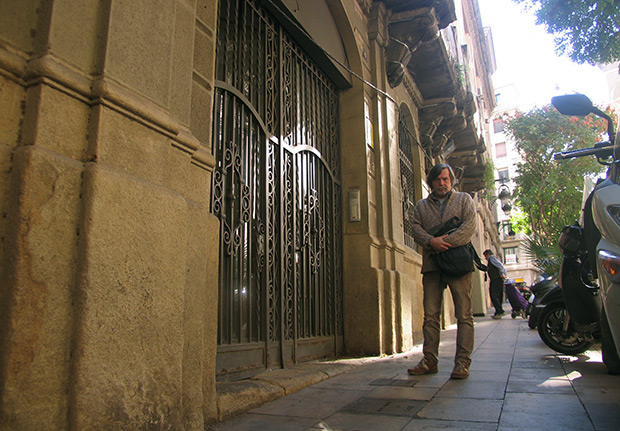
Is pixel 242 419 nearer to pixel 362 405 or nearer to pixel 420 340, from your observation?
pixel 362 405

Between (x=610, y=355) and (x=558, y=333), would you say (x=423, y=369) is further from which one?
(x=558, y=333)

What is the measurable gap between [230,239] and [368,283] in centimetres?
244

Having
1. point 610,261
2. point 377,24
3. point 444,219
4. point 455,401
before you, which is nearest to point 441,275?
point 444,219

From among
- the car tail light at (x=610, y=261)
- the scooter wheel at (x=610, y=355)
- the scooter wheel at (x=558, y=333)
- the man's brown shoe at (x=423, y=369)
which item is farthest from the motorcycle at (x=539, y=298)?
the car tail light at (x=610, y=261)

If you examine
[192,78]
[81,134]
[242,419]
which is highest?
[192,78]

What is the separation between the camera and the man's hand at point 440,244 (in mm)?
3957

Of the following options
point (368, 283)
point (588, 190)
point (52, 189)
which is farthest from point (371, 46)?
point (52, 189)

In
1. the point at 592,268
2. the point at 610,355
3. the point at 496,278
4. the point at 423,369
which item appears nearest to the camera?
the point at 592,268

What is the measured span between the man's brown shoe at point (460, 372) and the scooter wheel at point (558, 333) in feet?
6.38

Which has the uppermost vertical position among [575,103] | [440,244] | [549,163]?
[549,163]

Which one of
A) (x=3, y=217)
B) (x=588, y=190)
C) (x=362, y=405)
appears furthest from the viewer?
(x=588, y=190)

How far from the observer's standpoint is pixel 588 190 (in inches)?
159

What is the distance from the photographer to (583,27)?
10383 millimetres

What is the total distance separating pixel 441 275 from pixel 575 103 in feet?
5.52
